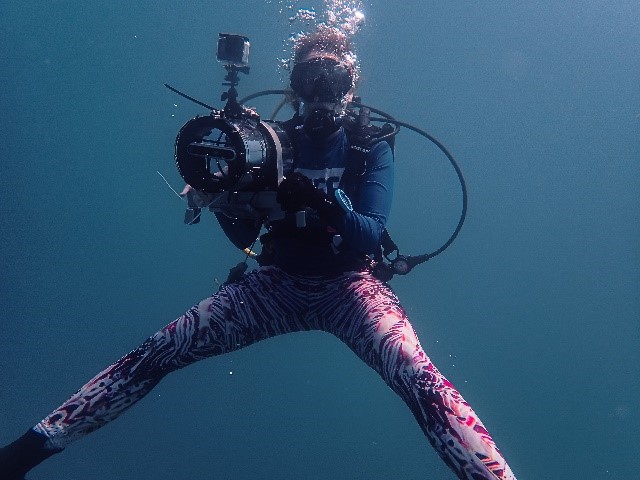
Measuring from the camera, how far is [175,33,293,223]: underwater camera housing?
2256mm

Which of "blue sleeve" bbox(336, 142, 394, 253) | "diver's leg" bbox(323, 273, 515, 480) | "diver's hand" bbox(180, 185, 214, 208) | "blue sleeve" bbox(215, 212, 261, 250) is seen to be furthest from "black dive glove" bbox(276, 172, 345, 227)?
"blue sleeve" bbox(215, 212, 261, 250)

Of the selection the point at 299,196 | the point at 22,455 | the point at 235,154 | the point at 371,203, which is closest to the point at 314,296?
the point at 371,203

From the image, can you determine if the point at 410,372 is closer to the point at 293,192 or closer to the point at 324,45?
the point at 293,192

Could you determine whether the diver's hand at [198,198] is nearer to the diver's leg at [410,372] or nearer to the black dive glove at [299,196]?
the black dive glove at [299,196]

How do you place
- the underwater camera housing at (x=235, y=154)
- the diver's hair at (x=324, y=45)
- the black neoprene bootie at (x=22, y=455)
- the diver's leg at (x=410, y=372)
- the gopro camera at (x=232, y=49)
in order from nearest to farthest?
the diver's leg at (x=410, y=372)
the underwater camera housing at (x=235, y=154)
the black neoprene bootie at (x=22, y=455)
the gopro camera at (x=232, y=49)
the diver's hair at (x=324, y=45)

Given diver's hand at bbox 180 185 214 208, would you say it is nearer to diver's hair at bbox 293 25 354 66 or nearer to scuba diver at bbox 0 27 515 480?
scuba diver at bbox 0 27 515 480

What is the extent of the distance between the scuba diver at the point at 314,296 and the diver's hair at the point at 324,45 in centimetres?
1

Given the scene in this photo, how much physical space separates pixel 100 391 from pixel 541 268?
31.2 feet

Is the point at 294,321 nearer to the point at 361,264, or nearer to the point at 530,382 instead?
the point at 361,264

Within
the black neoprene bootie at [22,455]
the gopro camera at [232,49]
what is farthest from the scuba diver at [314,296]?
the gopro camera at [232,49]

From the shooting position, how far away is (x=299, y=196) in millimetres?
2408

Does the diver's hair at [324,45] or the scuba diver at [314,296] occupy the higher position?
the diver's hair at [324,45]

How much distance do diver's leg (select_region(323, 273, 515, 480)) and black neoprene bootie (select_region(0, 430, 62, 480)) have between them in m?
1.49

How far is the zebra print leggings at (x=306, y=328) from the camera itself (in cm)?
216
